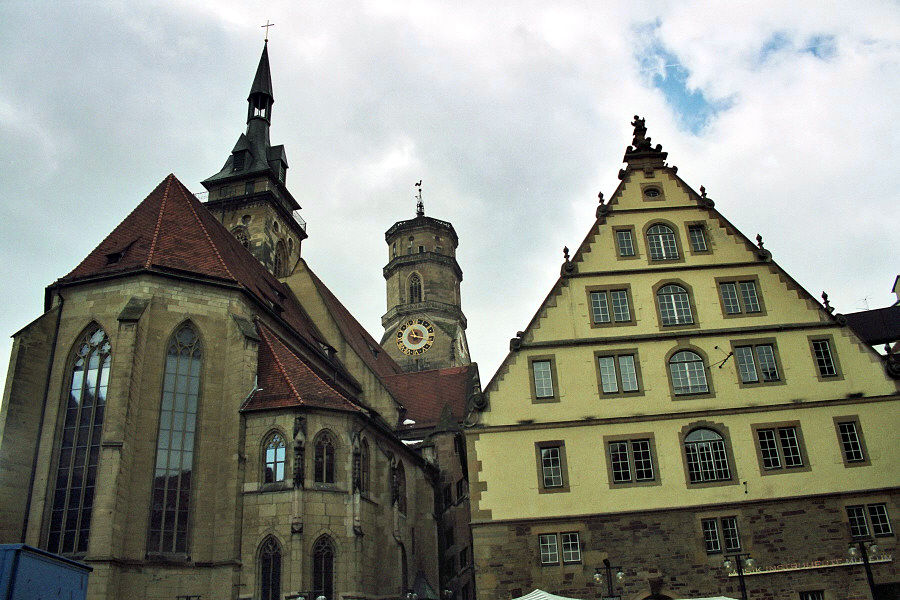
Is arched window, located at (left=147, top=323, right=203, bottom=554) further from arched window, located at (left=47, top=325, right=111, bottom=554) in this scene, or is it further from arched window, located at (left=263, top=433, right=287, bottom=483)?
arched window, located at (left=263, top=433, right=287, bottom=483)

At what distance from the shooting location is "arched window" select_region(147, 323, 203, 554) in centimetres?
2405

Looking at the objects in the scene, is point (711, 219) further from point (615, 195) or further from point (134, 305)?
point (134, 305)

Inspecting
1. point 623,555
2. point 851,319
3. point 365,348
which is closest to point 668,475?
point 623,555

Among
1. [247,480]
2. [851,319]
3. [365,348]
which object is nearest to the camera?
[247,480]

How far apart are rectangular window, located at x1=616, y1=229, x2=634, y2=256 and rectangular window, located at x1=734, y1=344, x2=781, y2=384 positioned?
4481 mm

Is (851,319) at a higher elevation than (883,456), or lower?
higher

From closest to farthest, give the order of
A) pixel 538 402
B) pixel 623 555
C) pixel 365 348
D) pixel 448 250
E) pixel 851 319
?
pixel 623 555 → pixel 538 402 → pixel 851 319 → pixel 365 348 → pixel 448 250

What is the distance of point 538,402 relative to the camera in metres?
23.5

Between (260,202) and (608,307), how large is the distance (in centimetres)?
2870

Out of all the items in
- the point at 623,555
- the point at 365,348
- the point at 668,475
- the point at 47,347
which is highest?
the point at 365,348

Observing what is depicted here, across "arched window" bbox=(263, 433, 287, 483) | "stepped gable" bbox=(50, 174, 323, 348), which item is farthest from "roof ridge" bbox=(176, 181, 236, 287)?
"arched window" bbox=(263, 433, 287, 483)

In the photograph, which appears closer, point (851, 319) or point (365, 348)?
point (851, 319)

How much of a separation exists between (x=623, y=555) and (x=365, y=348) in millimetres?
25853

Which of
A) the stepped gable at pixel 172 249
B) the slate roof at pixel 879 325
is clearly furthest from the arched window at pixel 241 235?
the slate roof at pixel 879 325
